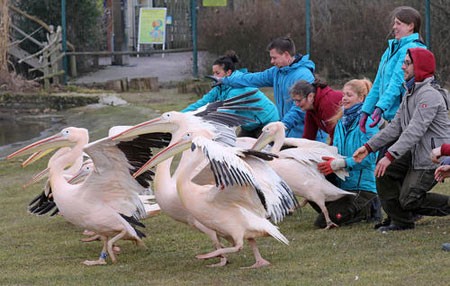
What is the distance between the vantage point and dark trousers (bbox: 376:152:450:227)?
610cm

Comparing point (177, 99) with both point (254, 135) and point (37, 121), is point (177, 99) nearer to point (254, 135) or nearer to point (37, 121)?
point (37, 121)

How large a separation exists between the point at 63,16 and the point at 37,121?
299 cm

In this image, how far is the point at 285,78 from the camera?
787cm

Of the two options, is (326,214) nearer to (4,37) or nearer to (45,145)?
(45,145)

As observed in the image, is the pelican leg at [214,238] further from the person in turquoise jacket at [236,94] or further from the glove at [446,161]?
the person in turquoise jacket at [236,94]

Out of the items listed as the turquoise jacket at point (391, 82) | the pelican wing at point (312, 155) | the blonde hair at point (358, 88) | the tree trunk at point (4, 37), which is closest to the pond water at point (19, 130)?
the tree trunk at point (4, 37)

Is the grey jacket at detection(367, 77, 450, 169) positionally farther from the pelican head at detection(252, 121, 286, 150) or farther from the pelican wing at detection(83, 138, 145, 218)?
the pelican wing at detection(83, 138, 145, 218)

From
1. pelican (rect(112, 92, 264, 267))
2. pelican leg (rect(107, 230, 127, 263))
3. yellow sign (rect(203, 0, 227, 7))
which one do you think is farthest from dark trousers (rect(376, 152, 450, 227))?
yellow sign (rect(203, 0, 227, 7))

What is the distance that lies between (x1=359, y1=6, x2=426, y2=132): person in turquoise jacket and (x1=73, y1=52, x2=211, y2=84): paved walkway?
12616 mm

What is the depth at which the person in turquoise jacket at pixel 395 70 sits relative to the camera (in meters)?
6.57

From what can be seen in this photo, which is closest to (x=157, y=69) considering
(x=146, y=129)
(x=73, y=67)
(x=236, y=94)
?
(x=73, y=67)

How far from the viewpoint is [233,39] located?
19.3m

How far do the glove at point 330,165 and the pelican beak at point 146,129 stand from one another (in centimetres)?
126

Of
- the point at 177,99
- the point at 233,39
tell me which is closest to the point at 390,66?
the point at 177,99
